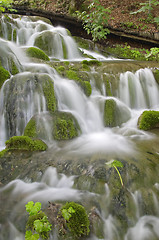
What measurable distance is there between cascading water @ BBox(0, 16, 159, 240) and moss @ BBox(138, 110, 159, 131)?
277mm

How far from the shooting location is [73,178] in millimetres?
3064

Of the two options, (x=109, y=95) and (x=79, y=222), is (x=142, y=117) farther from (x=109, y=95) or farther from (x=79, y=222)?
(x=79, y=222)

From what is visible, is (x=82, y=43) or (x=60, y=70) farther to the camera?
(x=82, y=43)

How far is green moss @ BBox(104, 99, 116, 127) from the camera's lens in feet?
17.8

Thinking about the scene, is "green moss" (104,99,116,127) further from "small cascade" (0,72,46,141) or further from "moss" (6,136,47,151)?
"moss" (6,136,47,151)

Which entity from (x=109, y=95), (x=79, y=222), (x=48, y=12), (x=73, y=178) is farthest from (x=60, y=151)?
(x=48, y=12)

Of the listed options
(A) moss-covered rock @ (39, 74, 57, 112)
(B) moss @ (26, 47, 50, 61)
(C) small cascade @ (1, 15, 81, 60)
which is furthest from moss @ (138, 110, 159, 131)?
(C) small cascade @ (1, 15, 81, 60)

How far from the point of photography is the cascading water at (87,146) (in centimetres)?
249

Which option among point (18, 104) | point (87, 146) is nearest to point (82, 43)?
point (18, 104)

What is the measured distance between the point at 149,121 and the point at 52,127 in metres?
2.66

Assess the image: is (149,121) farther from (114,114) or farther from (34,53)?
(34,53)

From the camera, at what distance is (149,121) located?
16.8ft

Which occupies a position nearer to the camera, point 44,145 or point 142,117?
point 44,145

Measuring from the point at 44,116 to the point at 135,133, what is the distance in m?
2.37
